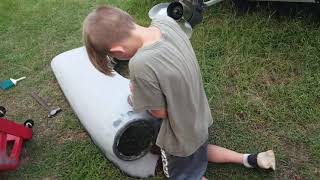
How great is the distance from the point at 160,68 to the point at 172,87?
0.11 m

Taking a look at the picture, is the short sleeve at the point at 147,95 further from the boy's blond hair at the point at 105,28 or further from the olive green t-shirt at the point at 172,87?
the boy's blond hair at the point at 105,28

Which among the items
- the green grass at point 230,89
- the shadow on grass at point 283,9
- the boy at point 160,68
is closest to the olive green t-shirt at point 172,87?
the boy at point 160,68

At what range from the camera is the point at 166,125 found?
2.03 meters

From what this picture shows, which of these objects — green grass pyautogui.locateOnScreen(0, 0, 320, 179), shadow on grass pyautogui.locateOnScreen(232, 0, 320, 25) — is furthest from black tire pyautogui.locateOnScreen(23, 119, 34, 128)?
shadow on grass pyautogui.locateOnScreen(232, 0, 320, 25)

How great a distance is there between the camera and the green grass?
8.40ft

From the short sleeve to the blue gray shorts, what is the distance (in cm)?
40

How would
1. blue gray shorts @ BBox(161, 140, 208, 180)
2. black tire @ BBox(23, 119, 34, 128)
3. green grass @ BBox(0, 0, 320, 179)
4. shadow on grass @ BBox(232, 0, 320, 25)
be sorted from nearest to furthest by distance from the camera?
blue gray shorts @ BBox(161, 140, 208, 180)
green grass @ BBox(0, 0, 320, 179)
black tire @ BBox(23, 119, 34, 128)
shadow on grass @ BBox(232, 0, 320, 25)

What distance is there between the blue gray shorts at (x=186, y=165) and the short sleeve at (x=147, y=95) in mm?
405

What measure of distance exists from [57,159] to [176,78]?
3.95 feet

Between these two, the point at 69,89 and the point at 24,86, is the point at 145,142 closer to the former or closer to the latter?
the point at 69,89

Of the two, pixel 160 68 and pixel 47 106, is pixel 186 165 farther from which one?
pixel 47 106

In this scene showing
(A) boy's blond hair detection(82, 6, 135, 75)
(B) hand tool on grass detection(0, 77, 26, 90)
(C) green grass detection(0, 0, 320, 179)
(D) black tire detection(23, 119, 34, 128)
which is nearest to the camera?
(A) boy's blond hair detection(82, 6, 135, 75)

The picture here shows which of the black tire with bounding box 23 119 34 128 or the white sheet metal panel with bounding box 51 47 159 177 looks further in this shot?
the black tire with bounding box 23 119 34 128

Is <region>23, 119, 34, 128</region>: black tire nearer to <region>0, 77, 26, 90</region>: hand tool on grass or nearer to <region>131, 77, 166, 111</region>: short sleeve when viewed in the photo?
<region>0, 77, 26, 90</region>: hand tool on grass
